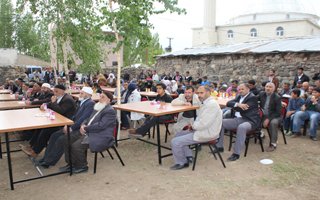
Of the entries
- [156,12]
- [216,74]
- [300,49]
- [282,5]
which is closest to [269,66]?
[300,49]

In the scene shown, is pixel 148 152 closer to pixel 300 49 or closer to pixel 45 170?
pixel 45 170

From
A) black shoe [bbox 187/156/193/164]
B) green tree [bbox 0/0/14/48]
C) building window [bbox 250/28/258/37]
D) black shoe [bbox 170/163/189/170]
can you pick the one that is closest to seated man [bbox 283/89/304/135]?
black shoe [bbox 187/156/193/164]

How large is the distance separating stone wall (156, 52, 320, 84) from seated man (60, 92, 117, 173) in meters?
9.65

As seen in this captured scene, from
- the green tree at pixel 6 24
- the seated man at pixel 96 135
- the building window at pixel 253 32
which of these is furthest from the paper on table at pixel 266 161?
the building window at pixel 253 32

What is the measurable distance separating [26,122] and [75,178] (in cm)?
111

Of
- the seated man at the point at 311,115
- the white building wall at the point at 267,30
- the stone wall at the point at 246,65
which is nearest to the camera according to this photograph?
the seated man at the point at 311,115

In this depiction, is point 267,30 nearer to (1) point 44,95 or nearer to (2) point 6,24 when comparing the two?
(2) point 6,24

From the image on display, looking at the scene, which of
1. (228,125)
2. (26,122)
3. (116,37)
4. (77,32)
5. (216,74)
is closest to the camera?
(26,122)

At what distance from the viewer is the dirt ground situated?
3928mm

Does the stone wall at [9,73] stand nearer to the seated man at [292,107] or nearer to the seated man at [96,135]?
the seated man at [96,135]

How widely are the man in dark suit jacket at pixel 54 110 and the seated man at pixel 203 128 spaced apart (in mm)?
2028

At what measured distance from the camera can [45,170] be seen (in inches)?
190

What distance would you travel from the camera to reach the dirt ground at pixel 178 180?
12.9 feet

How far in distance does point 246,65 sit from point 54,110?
35.2ft
